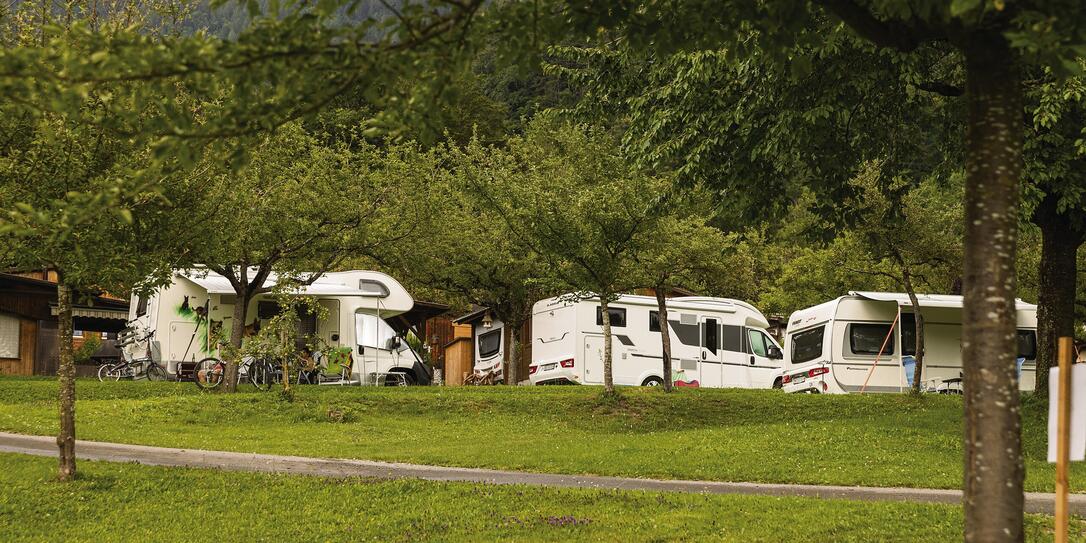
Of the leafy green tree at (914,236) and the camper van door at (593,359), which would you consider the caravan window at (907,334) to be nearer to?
the leafy green tree at (914,236)

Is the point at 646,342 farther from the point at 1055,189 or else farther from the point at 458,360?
the point at 1055,189

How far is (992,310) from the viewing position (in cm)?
559

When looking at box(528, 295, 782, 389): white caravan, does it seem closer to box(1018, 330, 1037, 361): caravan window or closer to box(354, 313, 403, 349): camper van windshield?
box(354, 313, 403, 349): camper van windshield

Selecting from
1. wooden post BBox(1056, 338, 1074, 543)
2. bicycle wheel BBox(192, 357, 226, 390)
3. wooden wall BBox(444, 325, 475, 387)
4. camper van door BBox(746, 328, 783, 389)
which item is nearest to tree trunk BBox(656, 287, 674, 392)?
camper van door BBox(746, 328, 783, 389)

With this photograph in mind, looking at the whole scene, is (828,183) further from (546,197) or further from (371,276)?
(371,276)

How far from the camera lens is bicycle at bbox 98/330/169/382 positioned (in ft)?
87.8

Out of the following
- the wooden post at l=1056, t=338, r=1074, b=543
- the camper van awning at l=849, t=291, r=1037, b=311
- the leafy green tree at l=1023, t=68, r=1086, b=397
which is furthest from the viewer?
the camper van awning at l=849, t=291, r=1037, b=311

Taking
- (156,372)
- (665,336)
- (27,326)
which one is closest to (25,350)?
(27,326)

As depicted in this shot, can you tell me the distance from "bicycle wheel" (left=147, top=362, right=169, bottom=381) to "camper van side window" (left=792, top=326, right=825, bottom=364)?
50.8ft

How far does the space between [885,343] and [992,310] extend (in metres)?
21.3

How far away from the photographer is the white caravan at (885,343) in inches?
1027

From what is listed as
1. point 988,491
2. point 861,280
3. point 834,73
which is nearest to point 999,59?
point 988,491

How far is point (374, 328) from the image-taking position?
28.2 metres

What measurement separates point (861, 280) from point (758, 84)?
24055 mm
